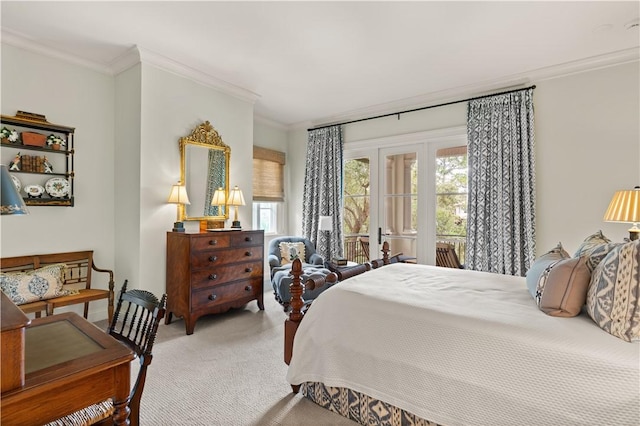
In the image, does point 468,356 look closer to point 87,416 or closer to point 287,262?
point 87,416

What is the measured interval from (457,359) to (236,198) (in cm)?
316

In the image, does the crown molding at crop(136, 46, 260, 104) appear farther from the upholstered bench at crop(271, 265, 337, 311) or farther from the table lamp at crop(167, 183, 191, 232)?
the upholstered bench at crop(271, 265, 337, 311)

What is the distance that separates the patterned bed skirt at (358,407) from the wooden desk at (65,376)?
1.20 m

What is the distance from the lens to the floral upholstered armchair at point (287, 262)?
370cm

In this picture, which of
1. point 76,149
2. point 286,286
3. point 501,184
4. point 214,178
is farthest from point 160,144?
point 501,184

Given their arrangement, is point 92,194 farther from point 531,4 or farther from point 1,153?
point 531,4

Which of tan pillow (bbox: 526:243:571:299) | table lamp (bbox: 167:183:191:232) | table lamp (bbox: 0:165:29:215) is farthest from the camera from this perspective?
table lamp (bbox: 167:183:191:232)

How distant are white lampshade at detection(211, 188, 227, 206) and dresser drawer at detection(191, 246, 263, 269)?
673 millimetres

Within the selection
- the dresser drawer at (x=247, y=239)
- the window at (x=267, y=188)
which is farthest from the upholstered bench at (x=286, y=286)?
the window at (x=267, y=188)

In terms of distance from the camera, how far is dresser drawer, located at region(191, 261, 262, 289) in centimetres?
327

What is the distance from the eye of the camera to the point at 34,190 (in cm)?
302

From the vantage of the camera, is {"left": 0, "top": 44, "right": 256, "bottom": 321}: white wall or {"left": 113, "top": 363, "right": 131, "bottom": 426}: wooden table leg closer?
{"left": 113, "top": 363, "right": 131, "bottom": 426}: wooden table leg

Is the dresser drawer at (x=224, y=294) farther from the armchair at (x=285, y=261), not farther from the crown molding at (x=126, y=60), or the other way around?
the crown molding at (x=126, y=60)

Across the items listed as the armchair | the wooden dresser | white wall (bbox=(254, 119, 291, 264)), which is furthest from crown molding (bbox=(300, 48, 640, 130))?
the wooden dresser
